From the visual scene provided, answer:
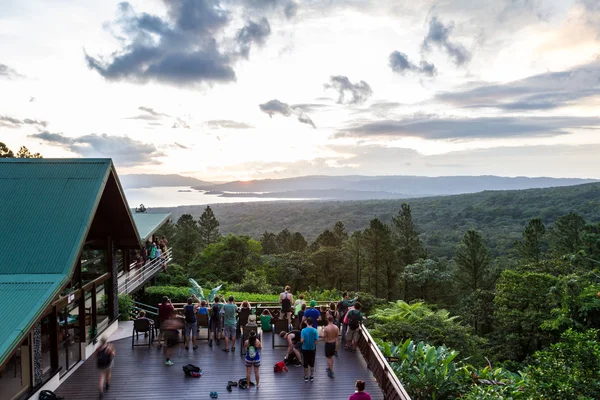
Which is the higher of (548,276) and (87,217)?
(87,217)

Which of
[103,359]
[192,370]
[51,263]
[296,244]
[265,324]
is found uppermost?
[51,263]

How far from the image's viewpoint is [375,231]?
47.7m

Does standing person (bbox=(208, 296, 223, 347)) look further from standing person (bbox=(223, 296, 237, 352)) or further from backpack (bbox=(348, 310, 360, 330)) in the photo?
backpack (bbox=(348, 310, 360, 330))

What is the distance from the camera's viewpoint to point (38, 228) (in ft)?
33.8

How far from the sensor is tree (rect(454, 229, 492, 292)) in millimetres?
41969

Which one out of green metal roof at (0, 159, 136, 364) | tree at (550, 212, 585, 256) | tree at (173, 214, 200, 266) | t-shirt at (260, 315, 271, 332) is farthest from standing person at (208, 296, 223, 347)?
tree at (173, 214, 200, 266)

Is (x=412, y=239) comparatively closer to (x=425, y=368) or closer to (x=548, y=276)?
(x=548, y=276)

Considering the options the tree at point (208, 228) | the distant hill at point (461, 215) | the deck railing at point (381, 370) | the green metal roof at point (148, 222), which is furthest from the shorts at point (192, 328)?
the distant hill at point (461, 215)

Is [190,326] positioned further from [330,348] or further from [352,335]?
[352,335]

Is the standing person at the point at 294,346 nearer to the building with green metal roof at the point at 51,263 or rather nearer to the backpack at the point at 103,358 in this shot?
the backpack at the point at 103,358

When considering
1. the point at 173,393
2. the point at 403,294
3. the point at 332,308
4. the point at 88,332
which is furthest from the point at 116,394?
the point at 403,294

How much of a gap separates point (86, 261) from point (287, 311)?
638 cm

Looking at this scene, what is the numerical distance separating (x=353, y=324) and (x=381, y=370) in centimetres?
252

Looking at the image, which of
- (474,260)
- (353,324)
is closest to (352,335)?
(353,324)
